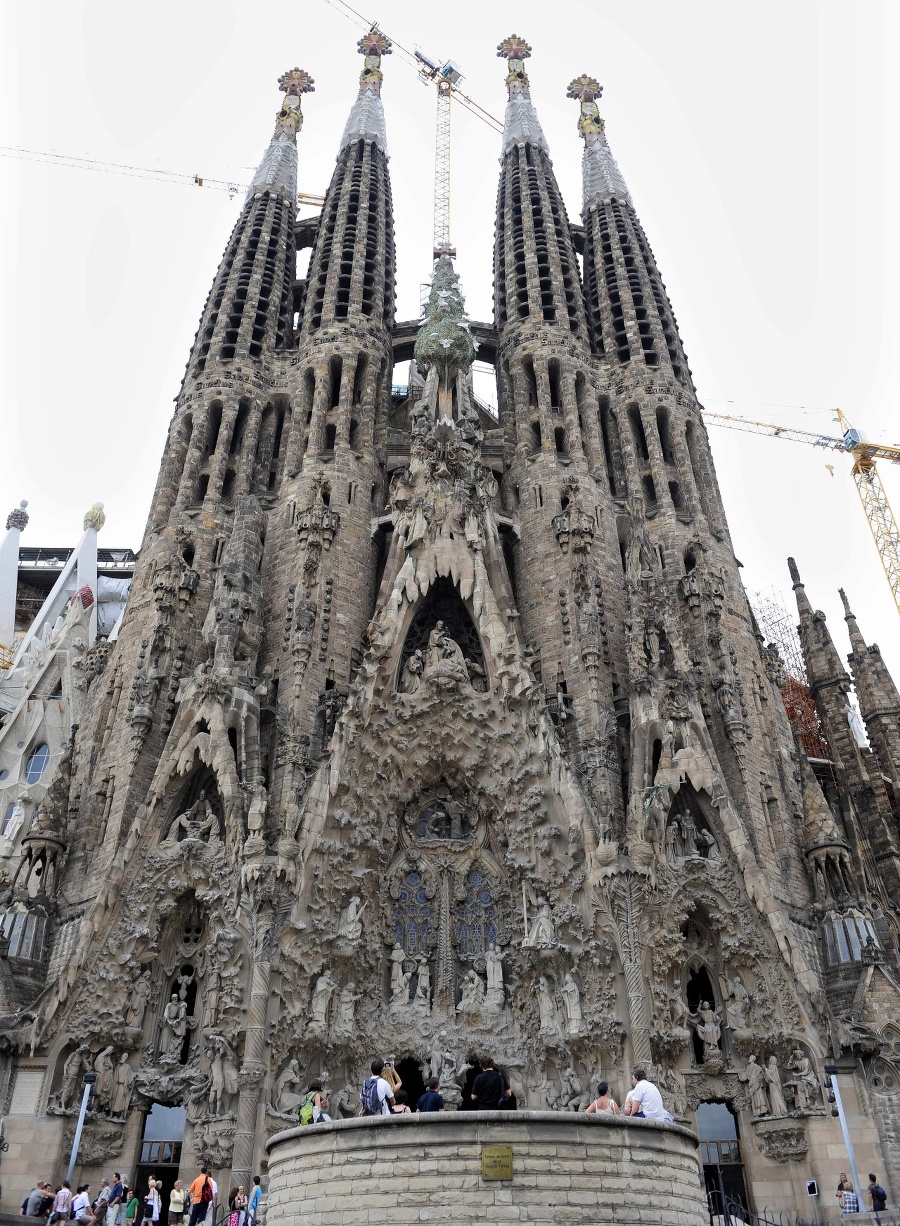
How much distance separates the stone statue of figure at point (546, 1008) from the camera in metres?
19.3

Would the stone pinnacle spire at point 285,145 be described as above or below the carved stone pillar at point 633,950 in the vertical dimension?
above

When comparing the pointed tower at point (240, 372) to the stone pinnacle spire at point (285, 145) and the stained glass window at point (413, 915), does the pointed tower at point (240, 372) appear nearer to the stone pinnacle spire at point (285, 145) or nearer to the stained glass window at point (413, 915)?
the stone pinnacle spire at point (285, 145)

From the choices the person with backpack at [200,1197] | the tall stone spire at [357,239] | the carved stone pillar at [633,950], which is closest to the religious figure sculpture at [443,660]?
the carved stone pillar at [633,950]

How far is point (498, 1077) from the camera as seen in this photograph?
11055 mm

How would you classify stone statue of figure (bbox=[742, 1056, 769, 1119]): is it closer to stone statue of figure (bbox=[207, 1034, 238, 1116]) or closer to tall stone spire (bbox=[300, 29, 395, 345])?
stone statue of figure (bbox=[207, 1034, 238, 1116])

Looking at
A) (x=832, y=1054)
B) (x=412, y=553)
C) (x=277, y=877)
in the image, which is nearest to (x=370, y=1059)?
(x=277, y=877)

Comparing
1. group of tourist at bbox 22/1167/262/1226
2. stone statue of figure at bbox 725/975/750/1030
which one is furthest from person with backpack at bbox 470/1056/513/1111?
stone statue of figure at bbox 725/975/750/1030

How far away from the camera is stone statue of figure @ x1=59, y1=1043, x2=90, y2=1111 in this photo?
17.9 metres

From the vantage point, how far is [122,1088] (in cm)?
1842

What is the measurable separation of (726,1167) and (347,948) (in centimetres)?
795

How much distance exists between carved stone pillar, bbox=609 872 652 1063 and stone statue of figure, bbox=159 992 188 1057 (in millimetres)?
8202

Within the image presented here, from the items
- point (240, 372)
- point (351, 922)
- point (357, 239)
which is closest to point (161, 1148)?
point (351, 922)

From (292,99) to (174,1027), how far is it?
35607 millimetres

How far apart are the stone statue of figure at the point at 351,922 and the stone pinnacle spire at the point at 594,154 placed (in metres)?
26.7
